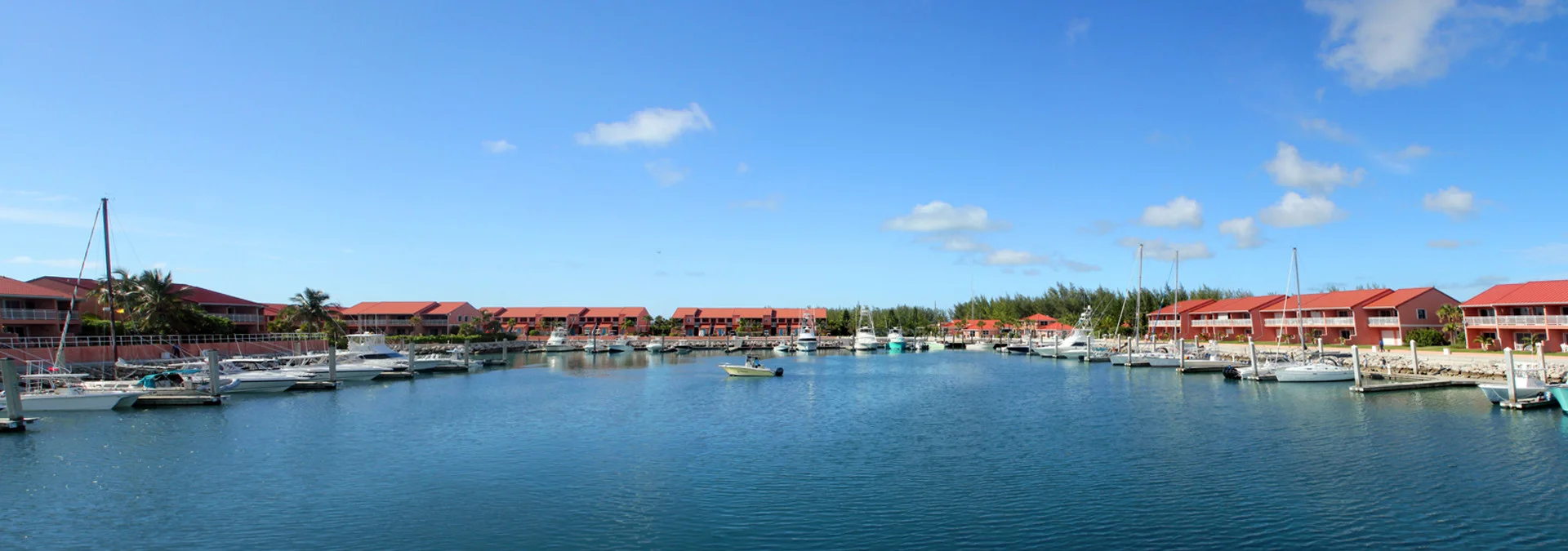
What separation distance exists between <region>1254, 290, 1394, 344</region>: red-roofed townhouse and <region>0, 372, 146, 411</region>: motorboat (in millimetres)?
75377

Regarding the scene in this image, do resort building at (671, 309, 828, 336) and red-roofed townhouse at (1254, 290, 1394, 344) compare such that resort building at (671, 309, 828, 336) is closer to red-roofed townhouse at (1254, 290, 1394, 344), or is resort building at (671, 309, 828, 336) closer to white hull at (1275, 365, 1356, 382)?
red-roofed townhouse at (1254, 290, 1394, 344)

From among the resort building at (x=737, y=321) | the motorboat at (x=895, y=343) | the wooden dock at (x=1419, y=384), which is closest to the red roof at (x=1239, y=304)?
the motorboat at (x=895, y=343)

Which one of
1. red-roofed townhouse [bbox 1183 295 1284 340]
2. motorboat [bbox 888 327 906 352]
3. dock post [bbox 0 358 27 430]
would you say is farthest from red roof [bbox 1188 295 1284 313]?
dock post [bbox 0 358 27 430]

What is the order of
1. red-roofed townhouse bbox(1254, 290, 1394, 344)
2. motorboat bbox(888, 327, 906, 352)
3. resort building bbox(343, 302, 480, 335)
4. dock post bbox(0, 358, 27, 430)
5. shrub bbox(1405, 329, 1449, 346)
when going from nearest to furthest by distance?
dock post bbox(0, 358, 27, 430) → shrub bbox(1405, 329, 1449, 346) → red-roofed townhouse bbox(1254, 290, 1394, 344) → motorboat bbox(888, 327, 906, 352) → resort building bbox(343, 302, 480, 335)

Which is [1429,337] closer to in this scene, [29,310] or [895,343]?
[895,343]

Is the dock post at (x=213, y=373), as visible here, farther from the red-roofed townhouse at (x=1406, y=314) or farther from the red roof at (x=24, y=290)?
the red-roofed townhouse at (x=1406, y=314)

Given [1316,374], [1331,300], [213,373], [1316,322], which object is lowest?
[1316,374]

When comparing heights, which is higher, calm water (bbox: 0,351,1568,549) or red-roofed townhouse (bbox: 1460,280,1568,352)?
red-roofed townhouse (bbox: 1460,280,1568,352)

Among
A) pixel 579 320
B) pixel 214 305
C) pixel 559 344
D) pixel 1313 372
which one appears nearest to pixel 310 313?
pixel 214 305

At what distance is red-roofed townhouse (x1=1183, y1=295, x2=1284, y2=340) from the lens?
8575 cm

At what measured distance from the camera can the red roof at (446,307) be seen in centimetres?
11962

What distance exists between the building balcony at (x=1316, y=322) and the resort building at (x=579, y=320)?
92.6 meters

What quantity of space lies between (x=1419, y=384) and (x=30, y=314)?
278 ft

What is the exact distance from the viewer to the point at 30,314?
2229 inches
